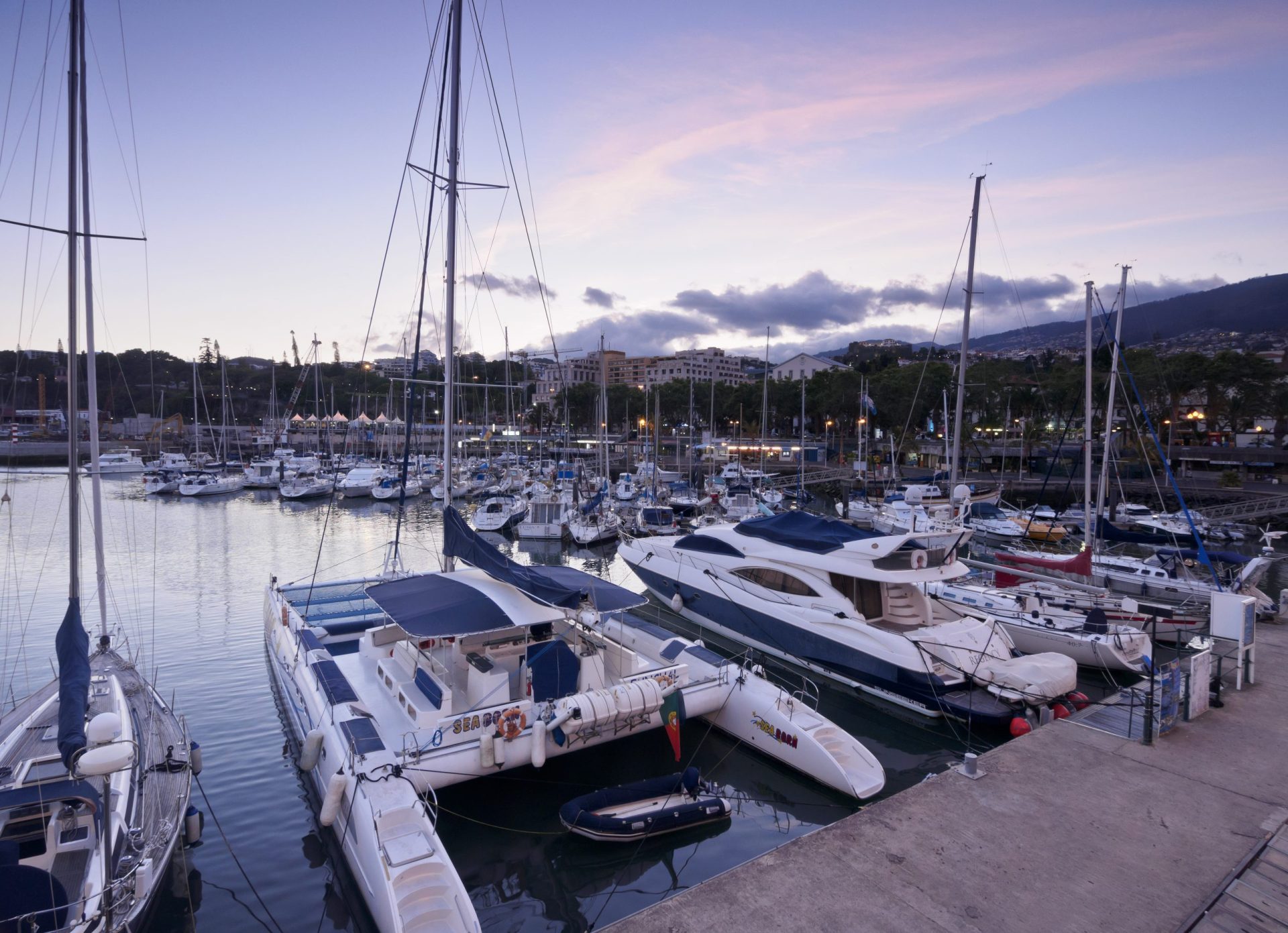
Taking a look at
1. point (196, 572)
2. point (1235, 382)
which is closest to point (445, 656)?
point (196, 572)

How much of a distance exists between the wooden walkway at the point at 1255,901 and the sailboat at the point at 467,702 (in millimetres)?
3401

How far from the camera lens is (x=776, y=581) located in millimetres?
13469

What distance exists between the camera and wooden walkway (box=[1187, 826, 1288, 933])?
4.79 metres

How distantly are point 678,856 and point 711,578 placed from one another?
7821mm

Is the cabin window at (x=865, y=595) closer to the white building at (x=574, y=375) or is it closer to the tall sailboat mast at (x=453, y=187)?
the tall sailboat mast at (x=453, y=187)

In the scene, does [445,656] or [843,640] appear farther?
[843,640]

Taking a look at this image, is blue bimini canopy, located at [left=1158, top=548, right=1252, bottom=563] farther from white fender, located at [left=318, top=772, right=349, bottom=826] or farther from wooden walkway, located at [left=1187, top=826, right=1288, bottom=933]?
white fender, located at [left=318, top=772, right=349, bottom=826]

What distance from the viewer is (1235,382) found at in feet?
147

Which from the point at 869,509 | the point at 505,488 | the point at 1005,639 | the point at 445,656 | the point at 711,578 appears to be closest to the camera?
the point at 445,656

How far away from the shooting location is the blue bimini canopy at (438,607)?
26.0 feet

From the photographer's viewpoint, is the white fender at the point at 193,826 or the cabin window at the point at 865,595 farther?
the cabin window at the point at 865,595

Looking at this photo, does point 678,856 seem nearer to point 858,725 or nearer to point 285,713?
point 858,725

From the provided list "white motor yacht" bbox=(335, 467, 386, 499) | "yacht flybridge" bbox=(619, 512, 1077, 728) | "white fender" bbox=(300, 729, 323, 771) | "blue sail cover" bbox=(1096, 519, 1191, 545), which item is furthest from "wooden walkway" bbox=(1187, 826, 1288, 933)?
"white motor yacht" bbox=(335, 467, 386, 499)

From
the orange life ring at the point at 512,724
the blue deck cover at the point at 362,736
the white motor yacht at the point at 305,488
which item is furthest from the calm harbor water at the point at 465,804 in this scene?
the white motor yacht at the point at 305,488
